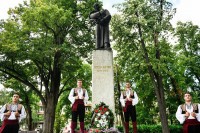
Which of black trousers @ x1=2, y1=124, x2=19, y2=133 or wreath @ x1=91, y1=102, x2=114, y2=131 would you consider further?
wreath @ x1=91, y1=102, x2=114, y2=131

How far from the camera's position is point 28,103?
30.5 meters

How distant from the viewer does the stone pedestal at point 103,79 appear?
949cm

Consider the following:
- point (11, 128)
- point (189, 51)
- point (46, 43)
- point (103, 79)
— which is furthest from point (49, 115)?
point (189, 51)

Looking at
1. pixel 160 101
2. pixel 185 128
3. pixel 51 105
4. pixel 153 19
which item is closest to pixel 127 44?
pixel 153 19

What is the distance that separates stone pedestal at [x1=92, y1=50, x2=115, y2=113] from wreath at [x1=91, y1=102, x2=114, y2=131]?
589 mm

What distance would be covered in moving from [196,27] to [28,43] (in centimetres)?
1804

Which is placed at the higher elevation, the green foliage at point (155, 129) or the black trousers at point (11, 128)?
the black trousers at point (11, 128)

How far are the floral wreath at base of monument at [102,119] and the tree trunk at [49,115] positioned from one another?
39.3ft

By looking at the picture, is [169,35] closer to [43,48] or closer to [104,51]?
[43,48]

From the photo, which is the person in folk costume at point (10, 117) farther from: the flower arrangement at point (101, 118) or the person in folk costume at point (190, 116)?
the person in folk costume at point (190, 116)

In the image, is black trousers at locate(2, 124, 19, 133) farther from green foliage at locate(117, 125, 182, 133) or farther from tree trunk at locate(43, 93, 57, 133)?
green foliage at locate(117, 125, 182, 133)

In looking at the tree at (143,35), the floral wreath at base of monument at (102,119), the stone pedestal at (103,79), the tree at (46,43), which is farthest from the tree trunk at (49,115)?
the floral wreath at base of monument at (102,119)

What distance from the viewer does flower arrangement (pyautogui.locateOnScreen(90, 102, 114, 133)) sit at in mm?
8164

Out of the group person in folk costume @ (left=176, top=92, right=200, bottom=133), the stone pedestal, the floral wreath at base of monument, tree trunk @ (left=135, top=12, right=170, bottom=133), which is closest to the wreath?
the floral wreath at base of monument
